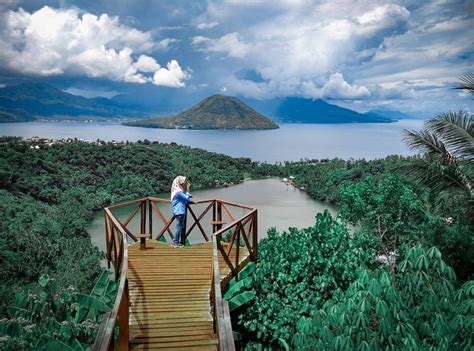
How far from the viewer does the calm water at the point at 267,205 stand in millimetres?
24000

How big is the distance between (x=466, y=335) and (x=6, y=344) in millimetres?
5390

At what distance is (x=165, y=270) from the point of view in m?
6.24

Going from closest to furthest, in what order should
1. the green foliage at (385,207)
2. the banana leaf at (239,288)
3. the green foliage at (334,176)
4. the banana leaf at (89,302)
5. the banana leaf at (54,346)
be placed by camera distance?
the banana leaf at (54,346) < the banana leaf at (89,302) < the banana leaf at (239,288) < the green foliage at (385,207) < the green foliage at (334,176)

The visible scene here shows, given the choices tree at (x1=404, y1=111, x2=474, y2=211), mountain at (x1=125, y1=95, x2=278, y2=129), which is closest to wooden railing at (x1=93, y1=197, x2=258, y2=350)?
tree at (x1=404, y1=111, x2=474, y2=211)

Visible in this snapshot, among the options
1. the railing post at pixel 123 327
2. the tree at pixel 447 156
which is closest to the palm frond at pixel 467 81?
the tree at pixel 447 156

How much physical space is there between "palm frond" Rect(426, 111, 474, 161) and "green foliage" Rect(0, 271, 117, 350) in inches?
237

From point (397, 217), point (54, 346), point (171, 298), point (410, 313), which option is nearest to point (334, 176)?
point (397, 217)

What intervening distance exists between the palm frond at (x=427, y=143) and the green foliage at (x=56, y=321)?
5558mm

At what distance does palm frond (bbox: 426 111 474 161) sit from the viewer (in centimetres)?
661

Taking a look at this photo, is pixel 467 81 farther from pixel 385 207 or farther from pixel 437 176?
pixel 385 207

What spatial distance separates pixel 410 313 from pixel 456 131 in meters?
4.03

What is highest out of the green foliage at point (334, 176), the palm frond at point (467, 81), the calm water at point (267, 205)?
the palm frond at point (467, 81)

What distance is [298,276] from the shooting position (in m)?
6.62

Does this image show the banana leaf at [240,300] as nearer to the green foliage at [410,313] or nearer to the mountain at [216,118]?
the green foliage at [410,313]
